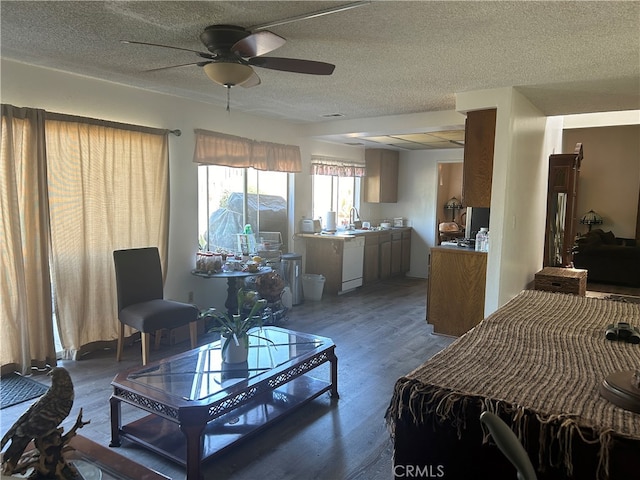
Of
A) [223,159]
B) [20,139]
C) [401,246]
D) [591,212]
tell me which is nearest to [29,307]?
[20,139]

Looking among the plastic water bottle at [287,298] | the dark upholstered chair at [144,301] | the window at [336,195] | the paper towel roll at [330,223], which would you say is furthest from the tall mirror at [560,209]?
the dark upholstered chair at [144,301]

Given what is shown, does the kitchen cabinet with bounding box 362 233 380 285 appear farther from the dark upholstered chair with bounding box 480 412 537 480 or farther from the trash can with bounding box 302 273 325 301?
the dark upholstered chair with bounding box 480 412 537 480

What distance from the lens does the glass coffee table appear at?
7.19ft

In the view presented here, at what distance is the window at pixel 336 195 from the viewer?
692cm

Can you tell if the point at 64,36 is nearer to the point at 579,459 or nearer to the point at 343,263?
the point at 579,459

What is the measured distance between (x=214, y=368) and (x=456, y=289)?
8.84 feet

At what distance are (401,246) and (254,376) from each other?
551cm

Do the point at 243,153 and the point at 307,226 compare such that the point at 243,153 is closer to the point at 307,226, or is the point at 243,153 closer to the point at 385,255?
the point at 307,226

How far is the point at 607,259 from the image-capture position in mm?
7305

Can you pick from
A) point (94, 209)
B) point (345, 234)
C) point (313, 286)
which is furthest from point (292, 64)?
point (345, 234)

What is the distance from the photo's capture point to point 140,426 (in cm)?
261

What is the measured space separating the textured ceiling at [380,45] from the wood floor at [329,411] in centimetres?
228

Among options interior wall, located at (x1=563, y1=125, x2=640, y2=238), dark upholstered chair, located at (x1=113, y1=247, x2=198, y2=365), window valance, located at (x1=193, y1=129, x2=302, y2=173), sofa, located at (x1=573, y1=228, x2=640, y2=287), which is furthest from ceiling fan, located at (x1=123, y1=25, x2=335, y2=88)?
interior wall, located at (x1=563, y1=125, x2=640, y2=238)

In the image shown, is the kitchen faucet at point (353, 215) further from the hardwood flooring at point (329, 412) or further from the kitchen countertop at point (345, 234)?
the hardwood flooring at point (329, 412)
